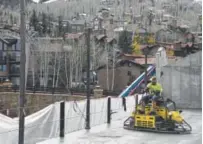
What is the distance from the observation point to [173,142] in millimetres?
10375

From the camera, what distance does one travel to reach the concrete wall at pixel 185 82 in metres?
20.4

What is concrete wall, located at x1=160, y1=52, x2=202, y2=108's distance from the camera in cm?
2044

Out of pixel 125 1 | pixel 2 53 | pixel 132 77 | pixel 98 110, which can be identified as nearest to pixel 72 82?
pixel 132 77

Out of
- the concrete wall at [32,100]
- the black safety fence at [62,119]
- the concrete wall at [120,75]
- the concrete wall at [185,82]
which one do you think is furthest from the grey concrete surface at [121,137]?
the concrete wall at [120,75]

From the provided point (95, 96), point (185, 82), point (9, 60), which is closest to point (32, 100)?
point (95, 96)

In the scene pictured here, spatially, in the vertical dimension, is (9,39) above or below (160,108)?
above

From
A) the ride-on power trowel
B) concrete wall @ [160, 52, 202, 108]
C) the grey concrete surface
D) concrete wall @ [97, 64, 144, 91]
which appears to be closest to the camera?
the grey concrete surface

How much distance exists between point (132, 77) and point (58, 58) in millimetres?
9054

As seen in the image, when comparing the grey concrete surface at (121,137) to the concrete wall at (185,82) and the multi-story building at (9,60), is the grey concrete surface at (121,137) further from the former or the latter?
the multi-story building at (9,60)

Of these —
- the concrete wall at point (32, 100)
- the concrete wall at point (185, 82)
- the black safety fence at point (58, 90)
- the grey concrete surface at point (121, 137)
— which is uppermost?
the concrete wall at point (185, 82)

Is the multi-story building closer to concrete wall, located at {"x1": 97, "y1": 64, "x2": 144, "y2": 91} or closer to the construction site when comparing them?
the construction site

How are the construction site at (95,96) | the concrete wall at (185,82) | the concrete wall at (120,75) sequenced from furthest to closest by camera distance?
the concrete wall at (120,75) < the concrete wall at (185,82) < the construction site at (95,96)

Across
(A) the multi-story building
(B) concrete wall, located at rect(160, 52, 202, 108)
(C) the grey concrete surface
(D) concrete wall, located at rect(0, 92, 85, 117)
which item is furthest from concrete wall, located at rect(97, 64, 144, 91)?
(C) the grey concrete surface

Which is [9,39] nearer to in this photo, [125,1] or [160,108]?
[160,108]
